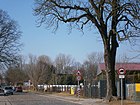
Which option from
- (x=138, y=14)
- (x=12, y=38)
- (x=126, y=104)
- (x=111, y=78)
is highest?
(x=12, y=38)

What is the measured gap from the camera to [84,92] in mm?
54688

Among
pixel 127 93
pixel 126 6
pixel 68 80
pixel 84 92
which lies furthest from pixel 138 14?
pixel 68 80

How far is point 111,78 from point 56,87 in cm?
5322

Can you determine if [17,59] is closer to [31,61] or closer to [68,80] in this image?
[68,80]

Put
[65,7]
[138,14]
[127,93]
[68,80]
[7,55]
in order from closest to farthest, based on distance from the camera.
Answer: [138,14]
[65,7]
[127,93]
[7,55]
[68,80]

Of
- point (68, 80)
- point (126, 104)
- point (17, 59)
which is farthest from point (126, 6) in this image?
point (68, 80)

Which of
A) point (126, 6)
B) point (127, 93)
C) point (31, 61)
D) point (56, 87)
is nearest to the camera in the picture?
point (126, 6)

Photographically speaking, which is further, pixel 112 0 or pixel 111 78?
pixel 111 78

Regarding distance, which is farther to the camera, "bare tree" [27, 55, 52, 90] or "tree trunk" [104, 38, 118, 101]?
"bare tree" [27, 55, 52, 90]

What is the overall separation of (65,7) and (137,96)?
11942mm

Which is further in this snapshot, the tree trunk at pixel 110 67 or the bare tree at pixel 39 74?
the bare tree at pixel 39 74

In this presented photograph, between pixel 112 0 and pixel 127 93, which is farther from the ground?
pixel 112 0

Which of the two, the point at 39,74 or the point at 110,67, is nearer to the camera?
the point at 110,67

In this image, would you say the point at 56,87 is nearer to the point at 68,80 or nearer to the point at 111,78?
the point at 68,80
